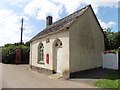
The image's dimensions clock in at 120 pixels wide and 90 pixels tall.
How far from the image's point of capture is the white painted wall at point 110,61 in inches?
727

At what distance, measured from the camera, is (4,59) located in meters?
34.0

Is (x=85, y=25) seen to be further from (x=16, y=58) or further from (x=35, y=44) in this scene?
(x=16, y=58)

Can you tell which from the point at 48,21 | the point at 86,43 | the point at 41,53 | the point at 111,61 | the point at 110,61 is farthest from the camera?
the point at 48,21

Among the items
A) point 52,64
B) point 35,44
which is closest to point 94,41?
point 52,64

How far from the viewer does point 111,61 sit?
19.1 metres

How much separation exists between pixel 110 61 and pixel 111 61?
14 cm

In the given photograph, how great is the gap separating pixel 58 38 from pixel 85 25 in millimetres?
2559

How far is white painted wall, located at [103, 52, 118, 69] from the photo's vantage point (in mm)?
18453

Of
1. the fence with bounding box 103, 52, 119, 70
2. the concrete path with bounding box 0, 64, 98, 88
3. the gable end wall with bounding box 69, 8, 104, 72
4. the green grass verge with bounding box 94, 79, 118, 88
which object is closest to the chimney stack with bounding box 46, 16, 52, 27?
the gable end wall with bounding box 69, 8, 104, 72

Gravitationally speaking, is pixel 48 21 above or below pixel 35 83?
above

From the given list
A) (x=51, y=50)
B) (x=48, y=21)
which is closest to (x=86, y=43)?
(x=51, y=50)

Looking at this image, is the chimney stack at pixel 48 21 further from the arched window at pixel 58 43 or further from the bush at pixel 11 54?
the bush at pixel 11 54

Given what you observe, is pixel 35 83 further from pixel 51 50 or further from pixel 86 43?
pixel 86 43

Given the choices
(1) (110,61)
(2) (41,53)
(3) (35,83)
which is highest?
(2) (41,53)
